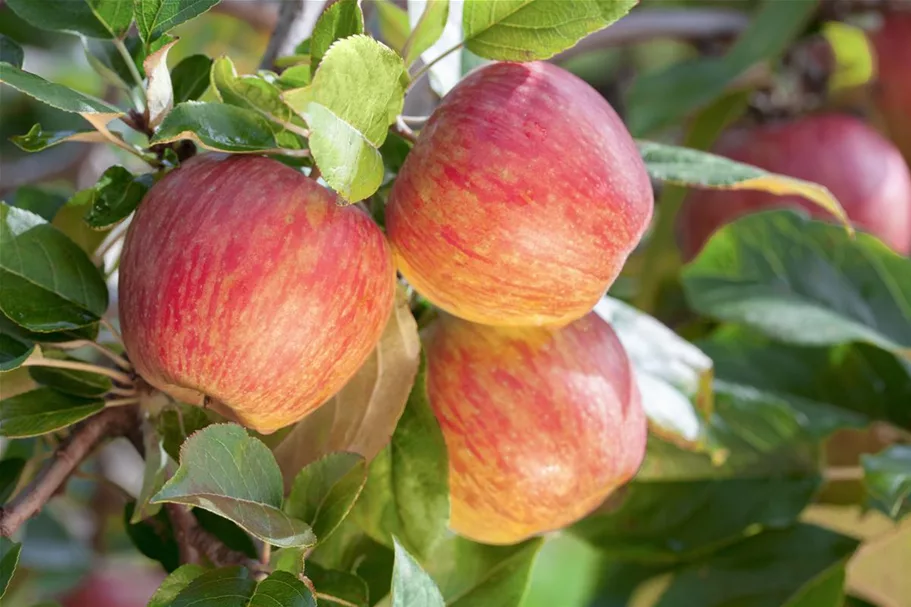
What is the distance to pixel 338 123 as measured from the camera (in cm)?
42

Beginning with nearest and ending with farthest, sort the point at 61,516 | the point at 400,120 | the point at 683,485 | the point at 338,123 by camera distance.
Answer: the point at 338,123
the point at 400,120
the point at 683,485
the point at 61,516

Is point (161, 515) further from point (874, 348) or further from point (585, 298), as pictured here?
point (874, 348)

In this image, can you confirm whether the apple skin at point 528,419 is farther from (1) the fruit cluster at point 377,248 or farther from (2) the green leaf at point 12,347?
(2) the green leaf at point 12,347

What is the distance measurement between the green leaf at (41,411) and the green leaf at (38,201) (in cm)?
16

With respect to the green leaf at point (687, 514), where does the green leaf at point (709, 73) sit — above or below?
above

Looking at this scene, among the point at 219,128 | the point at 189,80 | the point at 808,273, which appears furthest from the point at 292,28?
the point at 808,273

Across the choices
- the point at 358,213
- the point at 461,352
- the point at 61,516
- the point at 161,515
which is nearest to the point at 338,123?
the point at 358,213

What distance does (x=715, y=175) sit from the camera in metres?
0.57

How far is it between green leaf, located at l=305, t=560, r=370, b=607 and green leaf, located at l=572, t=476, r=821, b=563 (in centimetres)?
35

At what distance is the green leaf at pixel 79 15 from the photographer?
52 centimetres

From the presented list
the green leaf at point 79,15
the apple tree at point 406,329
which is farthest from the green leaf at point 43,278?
the green leaf at point 79,15

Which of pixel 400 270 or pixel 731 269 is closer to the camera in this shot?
pixel 400 270

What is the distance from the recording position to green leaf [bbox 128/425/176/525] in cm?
49

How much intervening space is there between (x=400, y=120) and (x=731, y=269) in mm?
446
